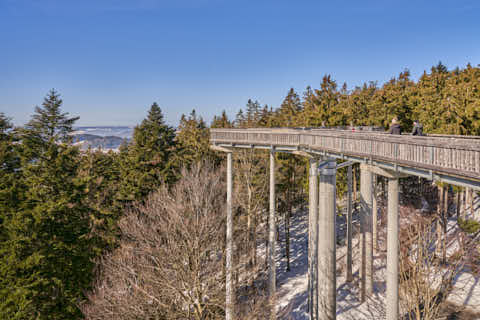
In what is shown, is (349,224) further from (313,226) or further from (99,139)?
(99,139)

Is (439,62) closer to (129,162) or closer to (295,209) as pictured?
(295,209)

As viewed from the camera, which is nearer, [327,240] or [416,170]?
[416,170]

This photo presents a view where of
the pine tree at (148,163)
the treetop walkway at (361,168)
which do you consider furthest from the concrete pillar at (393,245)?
the pine tree at (148,163)

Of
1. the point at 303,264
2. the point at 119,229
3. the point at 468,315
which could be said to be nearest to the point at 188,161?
the point at 119,229

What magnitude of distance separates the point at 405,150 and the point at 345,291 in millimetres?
13892

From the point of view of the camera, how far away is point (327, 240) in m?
12.9

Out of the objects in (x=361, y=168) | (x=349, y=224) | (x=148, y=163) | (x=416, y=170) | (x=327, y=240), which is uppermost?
(x=416, y=170)

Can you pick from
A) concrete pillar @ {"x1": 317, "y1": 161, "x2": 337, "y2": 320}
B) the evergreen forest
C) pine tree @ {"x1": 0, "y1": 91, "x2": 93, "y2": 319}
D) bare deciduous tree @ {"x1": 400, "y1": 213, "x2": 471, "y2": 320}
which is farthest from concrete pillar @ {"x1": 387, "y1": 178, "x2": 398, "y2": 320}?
pine tree @ {"x1": 0, "y1": 91, "x2": 93, "y2": 319}

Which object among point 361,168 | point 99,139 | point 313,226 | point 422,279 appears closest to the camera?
point 422,279

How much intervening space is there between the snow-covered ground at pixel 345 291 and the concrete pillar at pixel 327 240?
3.83m

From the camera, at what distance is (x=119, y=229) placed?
19.7m

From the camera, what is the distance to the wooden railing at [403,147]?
5.93 m

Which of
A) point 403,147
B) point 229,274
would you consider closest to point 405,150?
point 403,147

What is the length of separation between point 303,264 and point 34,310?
19.1m
